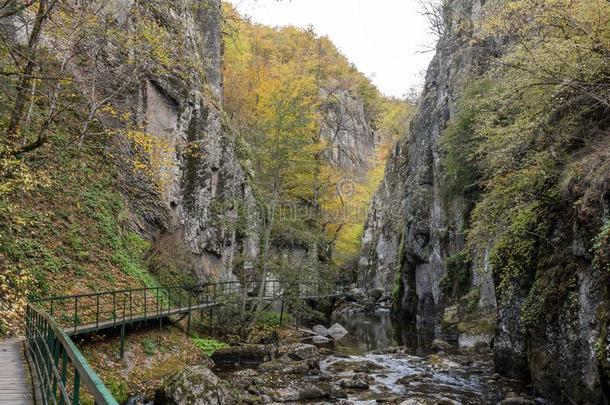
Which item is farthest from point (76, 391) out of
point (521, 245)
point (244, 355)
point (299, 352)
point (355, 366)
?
point (299, 352)

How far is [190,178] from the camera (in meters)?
23.9

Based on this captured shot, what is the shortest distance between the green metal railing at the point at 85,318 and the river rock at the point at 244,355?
5.48ft

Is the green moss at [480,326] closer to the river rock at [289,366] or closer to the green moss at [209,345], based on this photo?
the river rock at [289,366]

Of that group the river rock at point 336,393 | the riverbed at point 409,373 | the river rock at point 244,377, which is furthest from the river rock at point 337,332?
the river rock at point 336,393

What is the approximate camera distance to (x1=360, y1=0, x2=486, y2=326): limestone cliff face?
26.4 m

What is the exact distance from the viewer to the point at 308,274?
22891 mm

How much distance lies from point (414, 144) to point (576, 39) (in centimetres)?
2430

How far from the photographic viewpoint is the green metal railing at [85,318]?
3383 millimetres

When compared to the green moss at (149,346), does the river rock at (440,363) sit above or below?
below

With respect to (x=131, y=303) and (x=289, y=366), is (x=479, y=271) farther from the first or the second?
(x=131, y=303)

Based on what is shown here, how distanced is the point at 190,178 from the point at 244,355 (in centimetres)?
1002

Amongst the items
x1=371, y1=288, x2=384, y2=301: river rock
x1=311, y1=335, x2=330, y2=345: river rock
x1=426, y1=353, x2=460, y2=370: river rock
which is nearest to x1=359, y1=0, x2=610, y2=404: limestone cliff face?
x1=371, y1=288, x2=384, y2=301: river rock

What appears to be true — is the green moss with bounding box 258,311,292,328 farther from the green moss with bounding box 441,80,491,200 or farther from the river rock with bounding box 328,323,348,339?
the green moss with bounding box 441,80,491,200

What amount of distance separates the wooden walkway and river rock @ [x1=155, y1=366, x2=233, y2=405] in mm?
3224
